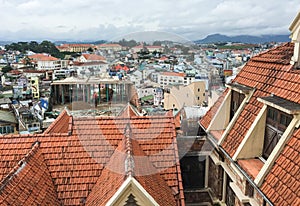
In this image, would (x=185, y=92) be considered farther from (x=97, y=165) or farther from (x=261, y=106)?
(x=97, y=165)

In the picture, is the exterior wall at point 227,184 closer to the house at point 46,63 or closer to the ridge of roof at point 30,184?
the ridge of roof at point 30,184

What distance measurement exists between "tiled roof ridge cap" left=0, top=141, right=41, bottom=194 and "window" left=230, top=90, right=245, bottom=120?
557 centimetres

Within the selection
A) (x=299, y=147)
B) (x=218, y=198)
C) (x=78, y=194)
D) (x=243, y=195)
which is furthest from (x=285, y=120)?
(x=78, y=194)

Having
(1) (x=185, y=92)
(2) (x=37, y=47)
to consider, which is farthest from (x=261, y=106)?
(2) (x=37, y=47)

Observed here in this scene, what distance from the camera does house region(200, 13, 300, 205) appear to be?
16.5 ft

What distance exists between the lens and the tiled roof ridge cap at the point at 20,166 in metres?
5.44

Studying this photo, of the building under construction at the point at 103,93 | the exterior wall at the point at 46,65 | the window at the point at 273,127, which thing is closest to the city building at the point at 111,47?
the building under construction at the point at 103,93

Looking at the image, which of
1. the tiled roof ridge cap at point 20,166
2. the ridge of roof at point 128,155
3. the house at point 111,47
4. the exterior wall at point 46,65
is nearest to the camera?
the ridge of roof at point 128,155

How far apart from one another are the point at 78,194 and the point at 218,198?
4498 millimetres

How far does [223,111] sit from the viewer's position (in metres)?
8.58

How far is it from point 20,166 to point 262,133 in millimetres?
5469

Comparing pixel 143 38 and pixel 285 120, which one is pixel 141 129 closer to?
pixel 143 38

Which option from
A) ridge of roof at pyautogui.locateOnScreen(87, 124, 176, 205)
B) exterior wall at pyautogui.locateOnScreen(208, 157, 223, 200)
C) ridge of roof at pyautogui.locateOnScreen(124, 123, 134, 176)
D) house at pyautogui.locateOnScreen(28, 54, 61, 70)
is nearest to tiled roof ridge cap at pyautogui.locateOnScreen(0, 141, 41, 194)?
ridge of roof at pyautogui.locateOnScreen(87, 124, 176, 205)

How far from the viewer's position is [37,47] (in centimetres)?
14088
